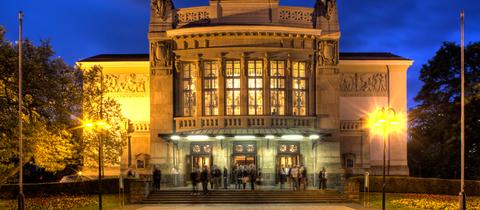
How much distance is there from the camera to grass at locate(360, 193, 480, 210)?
34625mm

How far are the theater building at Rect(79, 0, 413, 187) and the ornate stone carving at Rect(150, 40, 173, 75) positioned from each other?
0.07m

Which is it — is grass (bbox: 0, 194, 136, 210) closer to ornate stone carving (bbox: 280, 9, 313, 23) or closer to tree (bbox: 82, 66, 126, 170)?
tree (bbox: 82, 66, 126, 170)

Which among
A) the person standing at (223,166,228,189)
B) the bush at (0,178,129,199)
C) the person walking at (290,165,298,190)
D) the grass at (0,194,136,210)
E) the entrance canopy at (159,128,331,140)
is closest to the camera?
the grass at (0,194,136,210)

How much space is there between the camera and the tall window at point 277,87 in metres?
47.0

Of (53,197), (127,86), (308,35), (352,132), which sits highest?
(308,35)

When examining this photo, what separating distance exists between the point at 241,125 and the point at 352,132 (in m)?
9.37

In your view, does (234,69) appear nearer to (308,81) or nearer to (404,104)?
(308,81)

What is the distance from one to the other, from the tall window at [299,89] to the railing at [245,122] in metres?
0.95

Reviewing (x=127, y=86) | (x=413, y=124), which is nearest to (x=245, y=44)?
(x=127, y=86)

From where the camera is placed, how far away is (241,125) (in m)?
46.2

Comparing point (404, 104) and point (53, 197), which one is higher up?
point (404, 104)

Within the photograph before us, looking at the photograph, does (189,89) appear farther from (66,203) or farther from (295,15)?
(66,203)

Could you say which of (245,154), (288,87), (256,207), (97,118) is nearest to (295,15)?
(288,87)

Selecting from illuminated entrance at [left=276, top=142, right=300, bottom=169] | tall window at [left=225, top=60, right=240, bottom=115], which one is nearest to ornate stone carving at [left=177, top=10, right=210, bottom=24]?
tall window at [left=225, top=60, right=240, bottom=115]
